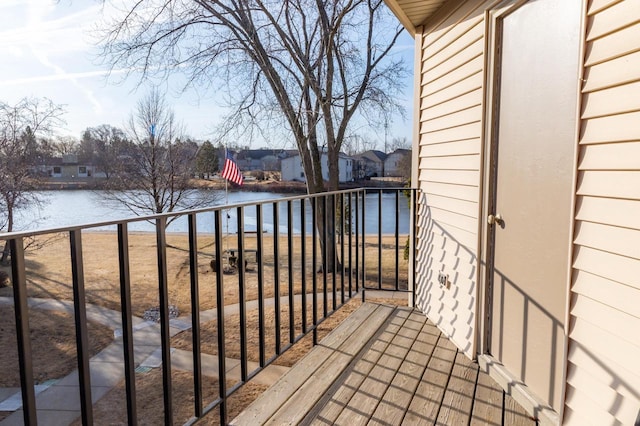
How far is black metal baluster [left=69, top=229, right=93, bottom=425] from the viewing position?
41.3 inches

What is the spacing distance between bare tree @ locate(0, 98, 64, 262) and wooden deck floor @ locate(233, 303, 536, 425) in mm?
9320

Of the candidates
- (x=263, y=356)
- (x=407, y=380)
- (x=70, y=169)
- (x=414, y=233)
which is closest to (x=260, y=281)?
(x=263, y=356)

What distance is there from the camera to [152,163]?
42.2 ft

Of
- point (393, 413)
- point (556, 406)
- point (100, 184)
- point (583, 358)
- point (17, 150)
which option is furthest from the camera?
point (100, 184)

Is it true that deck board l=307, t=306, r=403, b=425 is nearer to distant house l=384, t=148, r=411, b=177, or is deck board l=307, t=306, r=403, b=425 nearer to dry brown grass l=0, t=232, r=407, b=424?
dry brown grass l=0, t=232, r=407, b=424

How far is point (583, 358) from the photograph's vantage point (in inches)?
58.1

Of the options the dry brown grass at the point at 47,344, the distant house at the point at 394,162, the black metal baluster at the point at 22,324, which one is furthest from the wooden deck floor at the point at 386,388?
the distant house at the point at 394,162

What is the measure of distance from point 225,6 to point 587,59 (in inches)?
325

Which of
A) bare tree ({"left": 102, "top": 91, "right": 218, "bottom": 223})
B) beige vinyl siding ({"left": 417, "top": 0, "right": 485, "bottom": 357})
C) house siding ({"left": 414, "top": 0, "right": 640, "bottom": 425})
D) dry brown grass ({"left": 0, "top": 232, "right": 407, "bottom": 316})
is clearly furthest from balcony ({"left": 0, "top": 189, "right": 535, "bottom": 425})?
bare tree ({"left": 102, "top": 91, "right": 218, "bottom": 223})

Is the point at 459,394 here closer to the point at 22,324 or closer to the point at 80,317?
the point at 80,317

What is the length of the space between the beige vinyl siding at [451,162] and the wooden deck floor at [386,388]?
25 centimetres

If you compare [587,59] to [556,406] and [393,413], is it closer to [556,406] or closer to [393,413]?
[556,406]

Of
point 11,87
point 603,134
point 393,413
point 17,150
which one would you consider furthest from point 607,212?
point 11,87

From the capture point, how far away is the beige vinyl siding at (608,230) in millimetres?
1271
